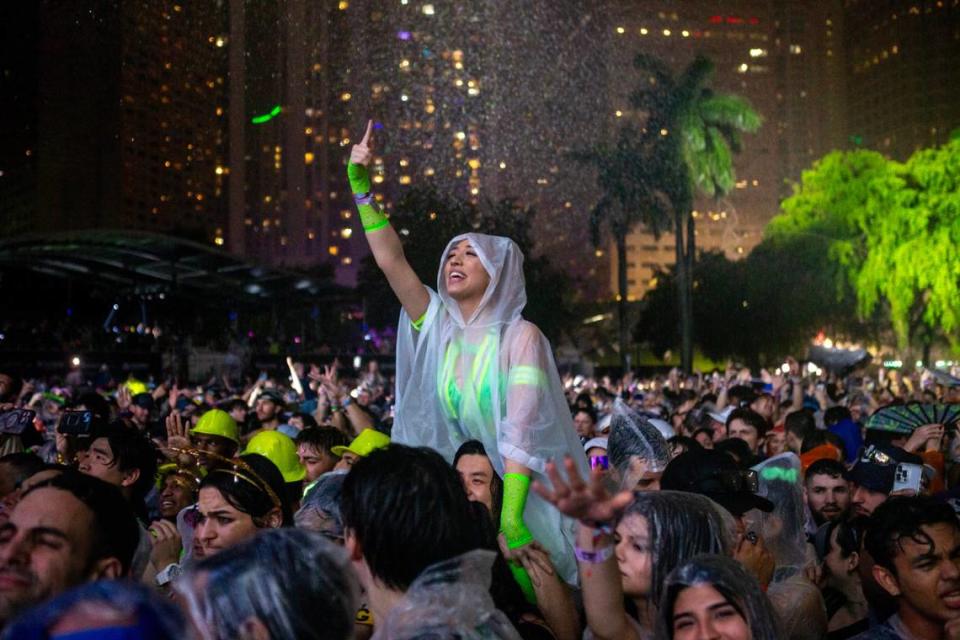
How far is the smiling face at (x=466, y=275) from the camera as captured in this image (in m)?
4.67

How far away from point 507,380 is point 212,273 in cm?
2838

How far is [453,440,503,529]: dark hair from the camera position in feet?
14.0

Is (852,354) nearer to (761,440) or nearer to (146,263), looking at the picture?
(146,263)

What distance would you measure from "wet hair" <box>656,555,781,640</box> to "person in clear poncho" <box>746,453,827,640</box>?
0.48 metres

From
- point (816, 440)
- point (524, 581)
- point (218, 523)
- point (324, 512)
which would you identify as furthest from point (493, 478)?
point (816, 440)

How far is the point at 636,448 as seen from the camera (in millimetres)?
4750

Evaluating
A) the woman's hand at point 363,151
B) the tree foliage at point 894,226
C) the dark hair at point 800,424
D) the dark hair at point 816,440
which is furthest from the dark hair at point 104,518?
the tree foliage at point 894,226

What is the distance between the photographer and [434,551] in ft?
7.79

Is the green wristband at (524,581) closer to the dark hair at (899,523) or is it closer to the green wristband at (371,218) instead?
the dark hair at (899,523)

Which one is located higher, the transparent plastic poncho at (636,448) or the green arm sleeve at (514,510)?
the transparent plastic poncho at (636,448)

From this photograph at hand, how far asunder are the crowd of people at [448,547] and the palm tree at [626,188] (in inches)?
1436

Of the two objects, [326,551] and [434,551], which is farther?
[434,551]

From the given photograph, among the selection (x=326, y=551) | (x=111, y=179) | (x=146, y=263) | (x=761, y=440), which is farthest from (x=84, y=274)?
(x=326, y=551)

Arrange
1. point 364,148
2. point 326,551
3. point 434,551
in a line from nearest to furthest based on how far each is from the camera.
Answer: point 326,551 → point 434,551 → point 364,148
